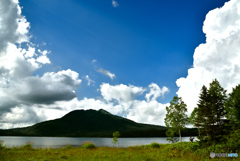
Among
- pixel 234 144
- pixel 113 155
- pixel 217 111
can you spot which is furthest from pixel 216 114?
pixel 113 155

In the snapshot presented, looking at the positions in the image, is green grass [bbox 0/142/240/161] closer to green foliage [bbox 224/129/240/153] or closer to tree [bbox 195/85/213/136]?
green foliage [bbox 224/129/240/153]

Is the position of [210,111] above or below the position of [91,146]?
above

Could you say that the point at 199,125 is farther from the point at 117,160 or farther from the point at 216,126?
the point at 117,160

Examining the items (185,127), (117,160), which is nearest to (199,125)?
(185,127)

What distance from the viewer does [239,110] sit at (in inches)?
911

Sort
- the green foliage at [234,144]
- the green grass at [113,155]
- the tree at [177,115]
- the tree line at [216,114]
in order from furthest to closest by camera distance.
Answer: the tree at [177,115]
the tree line at [216,114]
the green foliage at [234,144]
the green grass at [113,155]

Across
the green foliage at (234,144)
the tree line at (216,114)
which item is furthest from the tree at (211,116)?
the green foliage at (234,144)

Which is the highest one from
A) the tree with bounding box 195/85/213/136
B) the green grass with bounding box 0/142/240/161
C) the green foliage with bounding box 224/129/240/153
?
the tree with bounding box 195/85/213/136

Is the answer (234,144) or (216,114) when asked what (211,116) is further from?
(234,144)

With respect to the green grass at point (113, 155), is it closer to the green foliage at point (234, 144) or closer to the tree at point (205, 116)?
the green foliage at point (234, 144)

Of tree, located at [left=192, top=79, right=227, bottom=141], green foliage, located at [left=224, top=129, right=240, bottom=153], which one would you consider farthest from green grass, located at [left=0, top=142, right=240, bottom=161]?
tree, located at [left=192, top=79, right=227, bottom=141]

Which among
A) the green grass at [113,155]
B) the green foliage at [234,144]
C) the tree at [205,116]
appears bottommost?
the green grass at [113,155]

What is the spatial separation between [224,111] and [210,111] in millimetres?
3991

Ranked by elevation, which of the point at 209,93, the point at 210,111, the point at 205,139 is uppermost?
the point at 209,93
